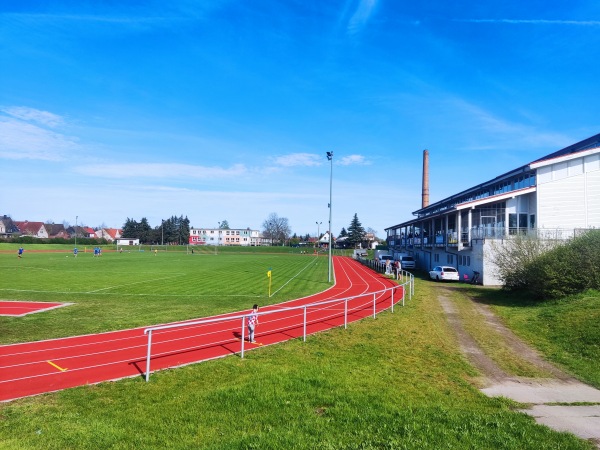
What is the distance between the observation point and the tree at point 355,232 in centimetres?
11731

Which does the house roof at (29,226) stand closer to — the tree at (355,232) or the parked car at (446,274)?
the tree at (355,232)

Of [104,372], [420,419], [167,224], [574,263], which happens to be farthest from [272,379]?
[167,224]

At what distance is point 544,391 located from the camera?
28.9 feet

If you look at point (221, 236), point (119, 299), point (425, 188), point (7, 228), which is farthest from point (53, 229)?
point (119, 299)

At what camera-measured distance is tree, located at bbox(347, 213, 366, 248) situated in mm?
117312

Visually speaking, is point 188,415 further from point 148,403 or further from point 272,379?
point 272,379

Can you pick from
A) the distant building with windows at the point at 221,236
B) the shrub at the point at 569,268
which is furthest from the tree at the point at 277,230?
the shrub at the point at 569,268

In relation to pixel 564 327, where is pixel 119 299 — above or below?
below

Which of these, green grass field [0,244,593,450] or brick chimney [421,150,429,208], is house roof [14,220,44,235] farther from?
green grass field [0,244,593,450]

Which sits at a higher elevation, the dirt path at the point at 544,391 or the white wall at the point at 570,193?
the white wall at the point at 570,193

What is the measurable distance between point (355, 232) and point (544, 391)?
109963 mm

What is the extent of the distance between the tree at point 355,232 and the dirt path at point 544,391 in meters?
104

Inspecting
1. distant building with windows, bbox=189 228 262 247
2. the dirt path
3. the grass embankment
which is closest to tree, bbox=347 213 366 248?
distant building with windows, bbox=189 228 262 247

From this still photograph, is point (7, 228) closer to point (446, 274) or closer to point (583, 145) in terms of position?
point (446, 274)
